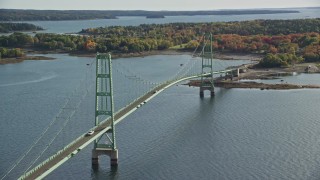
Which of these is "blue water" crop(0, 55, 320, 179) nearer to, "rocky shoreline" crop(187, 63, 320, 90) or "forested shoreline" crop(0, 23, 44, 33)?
"rocky shoreline" crop(187, 63, 320, 90)

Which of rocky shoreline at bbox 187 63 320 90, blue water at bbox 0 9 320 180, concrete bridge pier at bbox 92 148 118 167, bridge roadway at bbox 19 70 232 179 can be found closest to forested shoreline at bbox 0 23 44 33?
blue water at bbox 0 9 320 180

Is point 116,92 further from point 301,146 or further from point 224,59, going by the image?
point 224,59

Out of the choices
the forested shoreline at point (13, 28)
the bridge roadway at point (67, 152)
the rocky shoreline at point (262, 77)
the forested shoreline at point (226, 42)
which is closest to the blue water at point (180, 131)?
the bridge roadway at point (67, 152)

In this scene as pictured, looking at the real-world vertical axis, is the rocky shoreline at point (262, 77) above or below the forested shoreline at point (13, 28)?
below

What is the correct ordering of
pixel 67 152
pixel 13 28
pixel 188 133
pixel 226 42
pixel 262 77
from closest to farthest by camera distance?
pixel 67 152 → pixel 188 133 → pixel 262 77 → pixel 226 42 → pixel 13 28

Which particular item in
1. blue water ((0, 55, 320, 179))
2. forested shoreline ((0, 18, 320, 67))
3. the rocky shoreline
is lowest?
blue water ((0, 55, 320, 179))

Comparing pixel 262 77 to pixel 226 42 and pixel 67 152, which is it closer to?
pixel 226 42

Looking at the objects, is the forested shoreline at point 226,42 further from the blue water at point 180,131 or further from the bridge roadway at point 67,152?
the bridge roadway at point 67,152

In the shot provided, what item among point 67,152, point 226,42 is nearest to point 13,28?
point 226,42

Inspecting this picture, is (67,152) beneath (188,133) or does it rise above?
above

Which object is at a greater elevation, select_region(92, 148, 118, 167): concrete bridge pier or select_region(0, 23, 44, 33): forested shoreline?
select_region(0, 23, 44, 33): forested shoreline

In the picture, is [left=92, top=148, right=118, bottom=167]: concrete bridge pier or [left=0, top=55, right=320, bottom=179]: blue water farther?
[left=92, top=148, right=118, bottom=167]: concrete bridge pier
